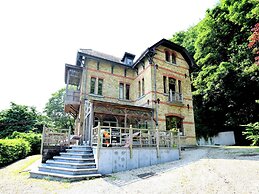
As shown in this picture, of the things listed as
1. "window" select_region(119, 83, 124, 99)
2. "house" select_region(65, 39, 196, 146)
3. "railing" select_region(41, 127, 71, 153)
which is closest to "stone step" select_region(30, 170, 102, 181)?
"railing" select_region(41, 127, 71, 153)

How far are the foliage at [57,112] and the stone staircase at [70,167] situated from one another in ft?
82.2

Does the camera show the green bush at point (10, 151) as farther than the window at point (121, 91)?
No

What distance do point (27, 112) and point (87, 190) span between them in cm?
2514

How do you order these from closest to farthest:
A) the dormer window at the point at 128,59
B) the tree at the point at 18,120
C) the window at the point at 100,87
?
1. the window at the point at 100,87
2. the dormer window at the point at 128,59
3. the tree at the point at 18,120

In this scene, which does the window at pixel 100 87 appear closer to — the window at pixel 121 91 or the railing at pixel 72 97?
the railing at pixel 72 97

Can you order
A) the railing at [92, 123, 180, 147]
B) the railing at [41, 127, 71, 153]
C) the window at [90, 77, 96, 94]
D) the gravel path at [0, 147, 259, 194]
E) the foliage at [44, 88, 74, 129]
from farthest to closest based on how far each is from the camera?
the foliage at [44, 88, 74, 129], the window at [90, 77, 96, 94], the railing at [41, 127, 71, 153], the railing at [92, 123, 180, 147], the gravel path at [0, 147, 259, 194]

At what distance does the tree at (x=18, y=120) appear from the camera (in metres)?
24.4

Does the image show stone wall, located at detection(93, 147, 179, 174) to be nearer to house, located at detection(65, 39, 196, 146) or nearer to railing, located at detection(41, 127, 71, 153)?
railing, located at detection(41, 127, 71, 153)

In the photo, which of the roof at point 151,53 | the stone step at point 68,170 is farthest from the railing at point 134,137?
the roof at point 151,53

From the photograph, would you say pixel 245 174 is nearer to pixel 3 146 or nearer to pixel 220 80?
pixel 3 146

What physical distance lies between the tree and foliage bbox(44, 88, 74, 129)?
5518 millimetres

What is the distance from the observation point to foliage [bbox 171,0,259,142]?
55.0 feet

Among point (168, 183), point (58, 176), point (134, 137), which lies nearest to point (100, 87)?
point (134, 137)

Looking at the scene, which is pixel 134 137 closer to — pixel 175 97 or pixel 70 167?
pixel 70 167
